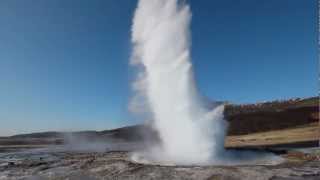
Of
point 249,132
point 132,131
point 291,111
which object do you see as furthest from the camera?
point 132,131

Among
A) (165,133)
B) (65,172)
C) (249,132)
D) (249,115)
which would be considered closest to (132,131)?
(249,115)

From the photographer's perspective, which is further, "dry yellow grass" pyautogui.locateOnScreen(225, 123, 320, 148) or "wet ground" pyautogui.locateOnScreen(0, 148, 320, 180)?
"dry yellow grass" pyautogui.locateOnScreen(225, 123, 320, 148)

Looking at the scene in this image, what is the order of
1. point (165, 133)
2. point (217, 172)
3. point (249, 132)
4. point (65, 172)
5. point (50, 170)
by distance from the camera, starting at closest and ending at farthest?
point (217, 172)
point (65, 172)
point (50, 170)
point (165, 133)
point (249, 132)

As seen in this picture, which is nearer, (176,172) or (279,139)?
(176,172)

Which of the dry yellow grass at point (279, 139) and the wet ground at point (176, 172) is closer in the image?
the wet ground at point (176, 172)

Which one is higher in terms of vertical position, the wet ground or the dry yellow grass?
the dry yellow grass

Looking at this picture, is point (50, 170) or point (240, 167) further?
point (50, 170)

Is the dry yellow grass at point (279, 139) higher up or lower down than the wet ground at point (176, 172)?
higher up

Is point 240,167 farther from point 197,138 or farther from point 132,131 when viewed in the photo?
point 132,131

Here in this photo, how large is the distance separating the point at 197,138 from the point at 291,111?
64.3m

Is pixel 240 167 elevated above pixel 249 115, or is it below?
below

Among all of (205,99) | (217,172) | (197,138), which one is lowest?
(217,172)

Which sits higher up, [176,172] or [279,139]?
[279,139]

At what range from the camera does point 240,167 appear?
24.7 meters
